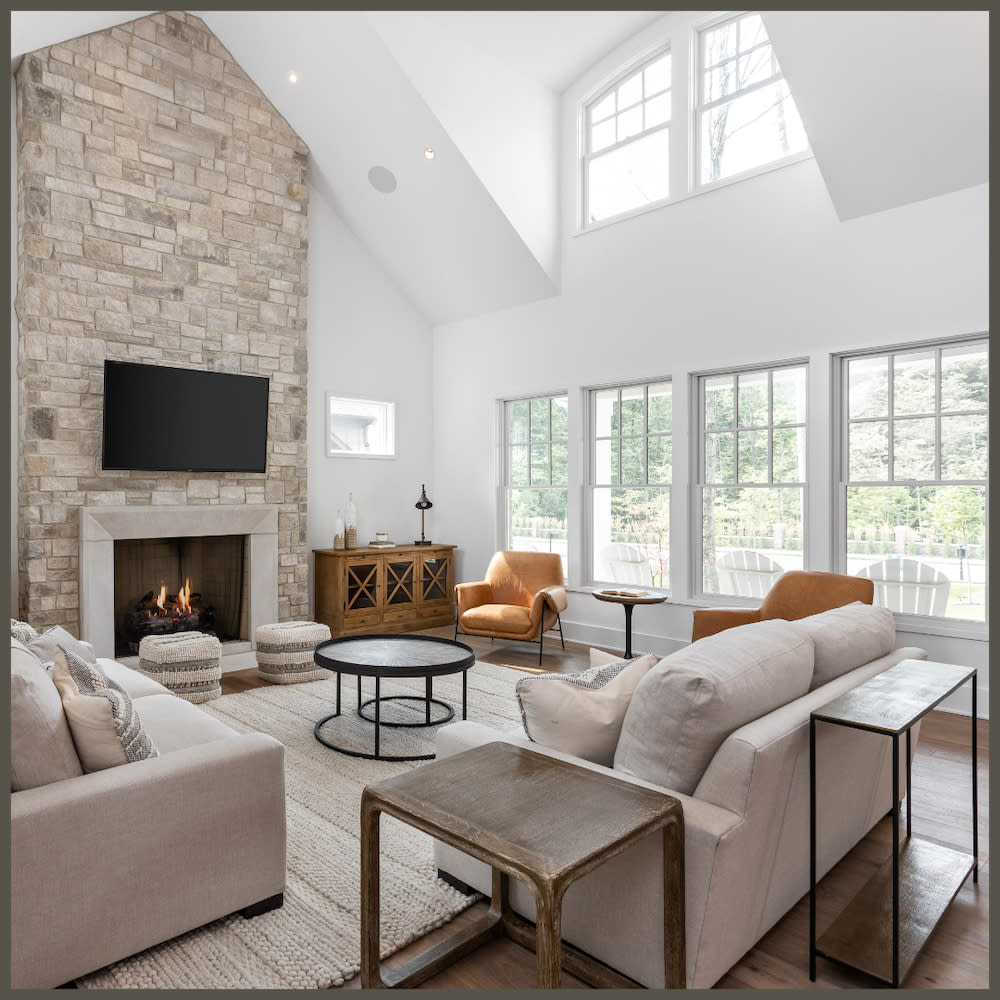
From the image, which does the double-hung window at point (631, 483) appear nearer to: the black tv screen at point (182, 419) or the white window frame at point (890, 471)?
the white window frame at point (890, 471)

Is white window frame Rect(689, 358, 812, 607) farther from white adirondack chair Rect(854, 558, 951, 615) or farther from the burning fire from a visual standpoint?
the burning fire

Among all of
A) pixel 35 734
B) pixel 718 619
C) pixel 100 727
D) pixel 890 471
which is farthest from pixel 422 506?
pixel 35 734

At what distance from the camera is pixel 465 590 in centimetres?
584

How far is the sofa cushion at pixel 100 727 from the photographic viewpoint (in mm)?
1912

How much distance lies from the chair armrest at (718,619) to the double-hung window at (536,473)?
2.10 metres

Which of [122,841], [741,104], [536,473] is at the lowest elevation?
[122,841]

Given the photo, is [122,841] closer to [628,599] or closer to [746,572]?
[628,599]

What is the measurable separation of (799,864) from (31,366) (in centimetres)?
499

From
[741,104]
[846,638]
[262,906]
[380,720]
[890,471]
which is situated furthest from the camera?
[741,104]

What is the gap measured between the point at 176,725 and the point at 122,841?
0.69 meters

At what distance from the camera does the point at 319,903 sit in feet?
7.25

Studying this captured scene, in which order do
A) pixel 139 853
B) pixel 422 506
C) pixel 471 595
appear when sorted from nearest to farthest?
pixel 139 853, pixel 471 595, pixel 422 506

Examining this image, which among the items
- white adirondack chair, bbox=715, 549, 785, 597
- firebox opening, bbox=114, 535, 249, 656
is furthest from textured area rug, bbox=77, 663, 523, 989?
white adirondack chair, bbox=715, 549, 785, 597

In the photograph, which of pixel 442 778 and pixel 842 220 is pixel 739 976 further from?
pixel 842 220
